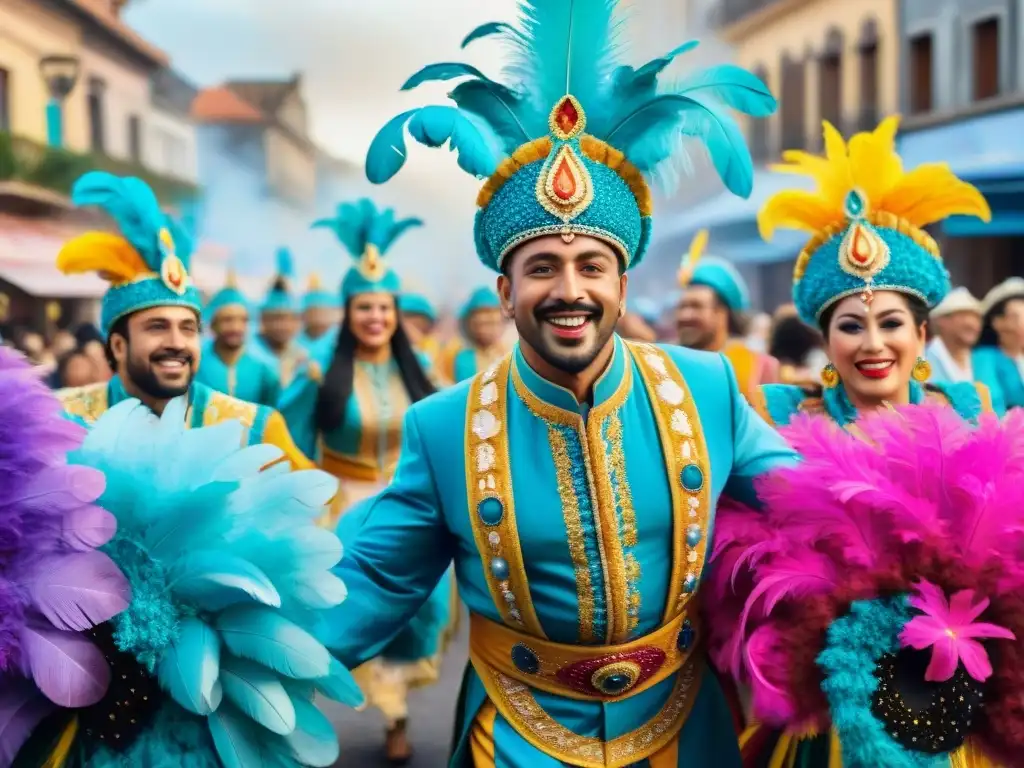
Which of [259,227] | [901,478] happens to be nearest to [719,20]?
[259,227]

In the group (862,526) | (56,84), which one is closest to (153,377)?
(862,526)

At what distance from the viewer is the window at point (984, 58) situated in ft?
54.9

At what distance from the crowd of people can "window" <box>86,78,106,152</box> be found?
17.2 m

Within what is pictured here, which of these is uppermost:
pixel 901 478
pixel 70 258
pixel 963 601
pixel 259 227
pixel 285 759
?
pixel 259 227

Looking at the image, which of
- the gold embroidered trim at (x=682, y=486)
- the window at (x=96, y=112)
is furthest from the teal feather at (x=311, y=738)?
the window at (x=96, y=112)

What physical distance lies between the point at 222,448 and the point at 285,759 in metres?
0.64

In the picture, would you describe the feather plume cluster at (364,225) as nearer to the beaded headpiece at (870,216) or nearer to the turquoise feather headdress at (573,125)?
the beaded headpiece at (870,216)

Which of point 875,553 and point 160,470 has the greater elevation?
point 160,470

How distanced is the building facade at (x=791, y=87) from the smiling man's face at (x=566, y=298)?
14.7 m

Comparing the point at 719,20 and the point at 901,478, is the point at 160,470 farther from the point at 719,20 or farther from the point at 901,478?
the point at 719,20

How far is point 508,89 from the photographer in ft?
8.36

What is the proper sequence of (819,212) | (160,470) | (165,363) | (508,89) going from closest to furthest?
(160,470)
(508,89)
(819,212)
(165,363)

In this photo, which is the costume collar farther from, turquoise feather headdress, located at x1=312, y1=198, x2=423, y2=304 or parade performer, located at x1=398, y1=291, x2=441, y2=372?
parade performer, located at x1=398, y1=291, x2=441, y2=372

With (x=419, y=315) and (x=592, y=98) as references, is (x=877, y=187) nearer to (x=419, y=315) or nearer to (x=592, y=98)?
(x=592, y=98)
